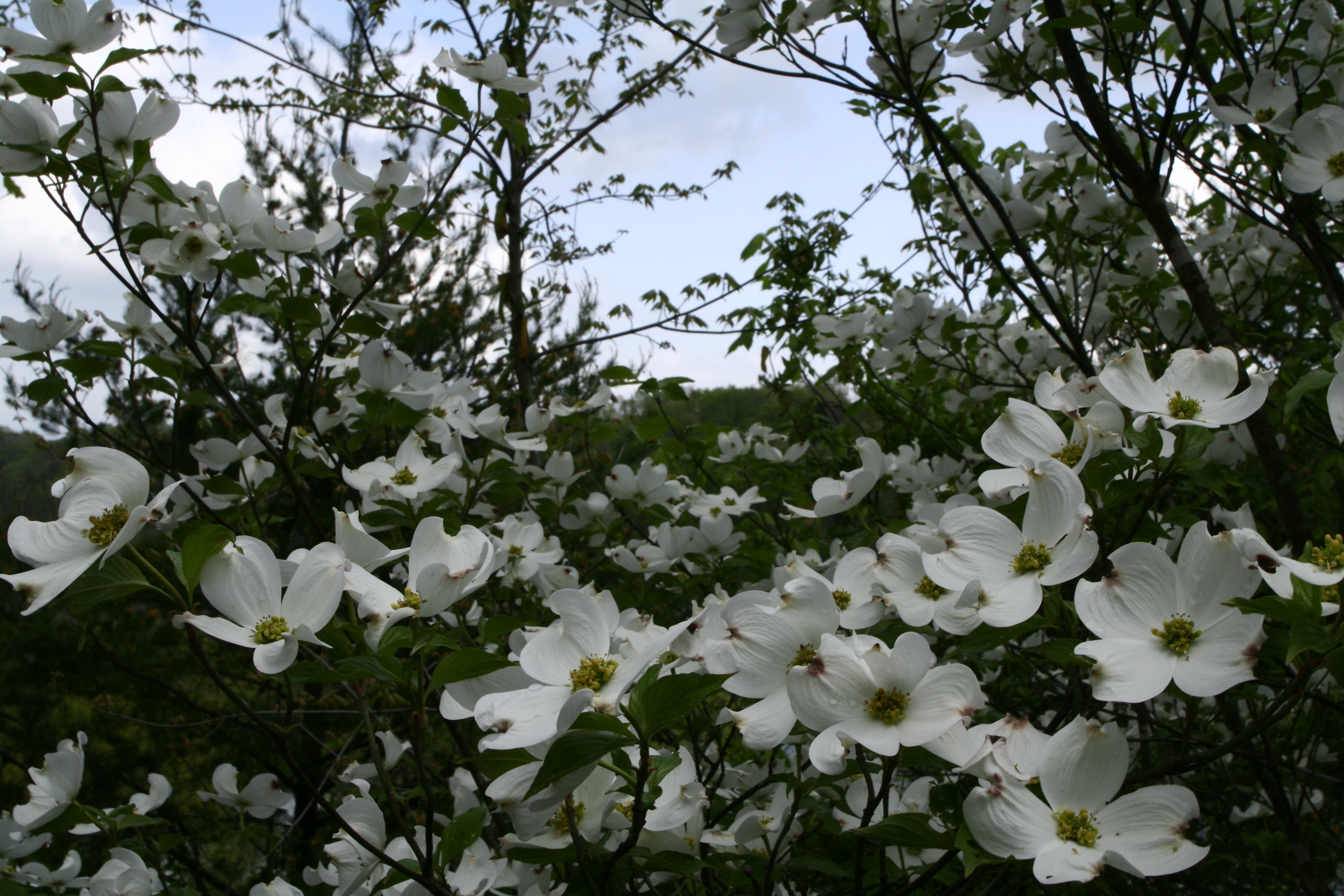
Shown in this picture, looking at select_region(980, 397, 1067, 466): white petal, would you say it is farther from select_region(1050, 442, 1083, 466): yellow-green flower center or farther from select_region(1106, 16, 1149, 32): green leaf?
select_region(1106, 16, 1149, 32): green leaf

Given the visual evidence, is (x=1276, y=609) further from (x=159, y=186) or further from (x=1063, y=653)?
(x=159, y=186)

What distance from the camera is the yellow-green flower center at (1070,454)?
0.79 meters

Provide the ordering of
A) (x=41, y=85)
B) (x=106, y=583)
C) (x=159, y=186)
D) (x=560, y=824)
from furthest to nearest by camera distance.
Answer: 1. (x=159, y=186)
2. (x=41, y=85)
3. (x=560, y=824)
4. (x=106, y=583)

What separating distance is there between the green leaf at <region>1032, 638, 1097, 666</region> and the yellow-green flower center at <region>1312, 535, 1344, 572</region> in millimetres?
163

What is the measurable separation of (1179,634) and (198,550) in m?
0.72

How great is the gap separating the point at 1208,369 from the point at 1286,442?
1645 mm

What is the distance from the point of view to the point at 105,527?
2.10 ft

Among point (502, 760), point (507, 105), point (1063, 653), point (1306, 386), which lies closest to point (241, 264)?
point (507, 105)

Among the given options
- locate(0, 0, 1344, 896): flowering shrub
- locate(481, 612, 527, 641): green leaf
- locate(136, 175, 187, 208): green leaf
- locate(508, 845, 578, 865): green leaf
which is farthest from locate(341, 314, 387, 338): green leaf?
locate(508, 845, 578, 865): green leaf

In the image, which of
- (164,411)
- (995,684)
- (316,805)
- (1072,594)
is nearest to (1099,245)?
(995,684)

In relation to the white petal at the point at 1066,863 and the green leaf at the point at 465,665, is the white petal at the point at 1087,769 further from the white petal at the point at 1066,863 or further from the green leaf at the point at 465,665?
the green leaf at the point at 465,665

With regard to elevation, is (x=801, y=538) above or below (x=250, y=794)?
above

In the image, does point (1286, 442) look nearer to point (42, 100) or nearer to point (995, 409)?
point (995, 409)

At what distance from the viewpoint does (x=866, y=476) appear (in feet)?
3.65
